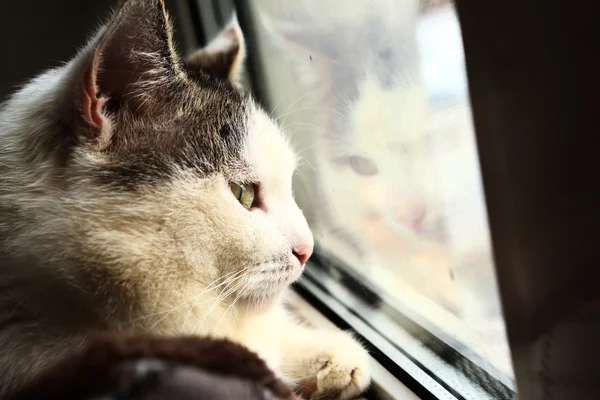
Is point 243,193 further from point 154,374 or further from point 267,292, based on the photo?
point 154,374

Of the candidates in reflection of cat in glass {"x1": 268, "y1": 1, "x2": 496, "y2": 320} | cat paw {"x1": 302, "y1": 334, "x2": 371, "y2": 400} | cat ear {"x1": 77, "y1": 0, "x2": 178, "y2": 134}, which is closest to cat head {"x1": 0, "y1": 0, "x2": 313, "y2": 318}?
cat ear {"x1": 77, "y1": 0, "x2": 178, "y2": 134}

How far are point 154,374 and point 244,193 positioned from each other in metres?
0.31

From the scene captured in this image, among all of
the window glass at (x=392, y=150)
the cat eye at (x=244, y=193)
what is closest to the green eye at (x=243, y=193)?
the cat eye at (x=244, y=193)

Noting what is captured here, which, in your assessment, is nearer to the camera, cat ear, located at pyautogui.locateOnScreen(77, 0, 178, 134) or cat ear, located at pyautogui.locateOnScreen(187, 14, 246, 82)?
cat ear, located at pyautogui.locateOnScreen(77, 0, 178, 134)

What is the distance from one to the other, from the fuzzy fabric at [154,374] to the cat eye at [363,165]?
0.57 m

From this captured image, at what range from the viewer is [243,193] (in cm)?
71

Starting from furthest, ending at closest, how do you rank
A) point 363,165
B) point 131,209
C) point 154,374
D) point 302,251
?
point 363,165 → point 302,251 → point 131,209 → point 154,374

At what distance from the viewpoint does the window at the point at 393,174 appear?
0.75m

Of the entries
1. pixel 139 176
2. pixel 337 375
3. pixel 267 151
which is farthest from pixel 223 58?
pixel 337 375

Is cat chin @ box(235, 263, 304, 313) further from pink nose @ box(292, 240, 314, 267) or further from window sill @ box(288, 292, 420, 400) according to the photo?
window sill @ box(288, 292, 420, 400)

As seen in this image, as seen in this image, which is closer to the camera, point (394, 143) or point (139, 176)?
point (139, 176)

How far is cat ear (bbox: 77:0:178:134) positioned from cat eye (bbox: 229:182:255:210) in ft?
0.49

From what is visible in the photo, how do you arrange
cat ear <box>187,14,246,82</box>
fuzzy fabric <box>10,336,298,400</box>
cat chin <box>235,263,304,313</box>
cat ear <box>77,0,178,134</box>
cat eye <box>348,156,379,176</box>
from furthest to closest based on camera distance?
1. cat eye <box>348,156,379,176</box>
2. cat ear <box>187,14,246,82</box>
3. cat chin <box>235,263,304,313</box>
4. cat ear <box>77,0,178,134</box>
5. fuzzy fabric <box>10,336,298,400</box>

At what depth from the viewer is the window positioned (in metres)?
0.75
